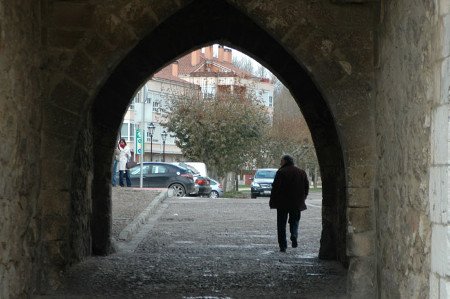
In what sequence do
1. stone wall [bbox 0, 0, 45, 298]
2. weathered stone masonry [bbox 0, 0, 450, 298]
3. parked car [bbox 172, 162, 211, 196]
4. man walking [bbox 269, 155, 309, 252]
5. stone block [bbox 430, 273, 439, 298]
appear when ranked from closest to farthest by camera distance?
stone block [bbox 430, 273, 439, 298]
weathered stone masonry [bbox 0, 0, 450, 298]
stone wall [bbox 0, 0, 45, 298]
man walking [bbox 269, 155, 309, 252]
parked car [bbox 172, 162, 211, 196]

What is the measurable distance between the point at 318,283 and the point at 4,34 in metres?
4.20

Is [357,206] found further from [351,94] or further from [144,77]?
[144,77]

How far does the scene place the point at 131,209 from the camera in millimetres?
17906

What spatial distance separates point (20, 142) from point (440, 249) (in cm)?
327

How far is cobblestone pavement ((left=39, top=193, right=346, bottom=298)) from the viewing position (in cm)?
781

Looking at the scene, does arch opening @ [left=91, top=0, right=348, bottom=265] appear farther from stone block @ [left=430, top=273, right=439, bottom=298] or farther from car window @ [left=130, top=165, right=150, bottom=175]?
car window @ [left=130, top=165, right=150, bottom=175]

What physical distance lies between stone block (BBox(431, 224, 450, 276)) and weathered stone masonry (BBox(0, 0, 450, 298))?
0.07 ft

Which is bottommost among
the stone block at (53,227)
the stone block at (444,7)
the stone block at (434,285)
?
the stone block at (434,285)

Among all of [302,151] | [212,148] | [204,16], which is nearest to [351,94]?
[204,16]

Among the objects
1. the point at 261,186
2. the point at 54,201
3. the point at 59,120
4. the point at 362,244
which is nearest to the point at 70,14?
the point at 59,120

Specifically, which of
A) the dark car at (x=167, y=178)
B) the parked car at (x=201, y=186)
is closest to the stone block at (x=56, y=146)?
the dark car at (x=167, y=178)

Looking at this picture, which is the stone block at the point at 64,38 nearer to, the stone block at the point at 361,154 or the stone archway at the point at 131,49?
the stone archway at the point at 131,49

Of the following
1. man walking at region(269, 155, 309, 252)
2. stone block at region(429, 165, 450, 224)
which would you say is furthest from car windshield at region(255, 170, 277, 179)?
stone block at region(429, 165, 450, 224)

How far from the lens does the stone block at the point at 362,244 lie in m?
6.99
